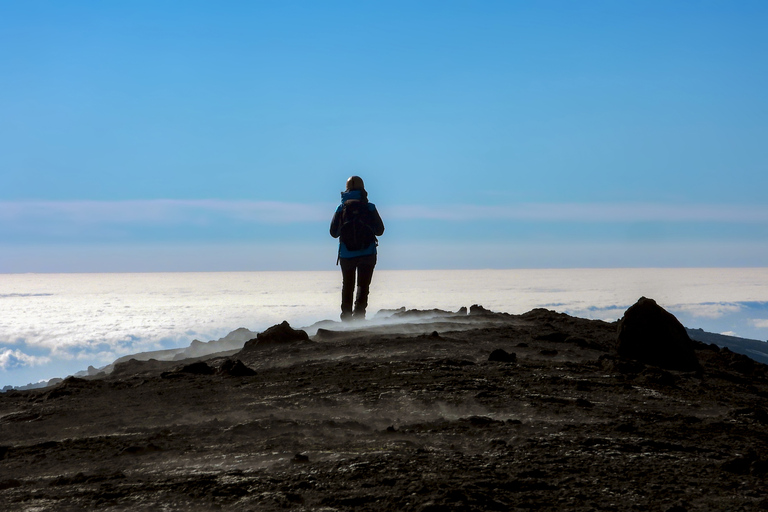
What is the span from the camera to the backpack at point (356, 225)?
16.0 metres

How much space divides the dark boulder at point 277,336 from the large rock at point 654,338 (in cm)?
512

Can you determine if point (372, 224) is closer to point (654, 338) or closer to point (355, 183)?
point (355, 183)

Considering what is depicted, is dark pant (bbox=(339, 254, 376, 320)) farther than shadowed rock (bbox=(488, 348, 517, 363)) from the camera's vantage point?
Yes

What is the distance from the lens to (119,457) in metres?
6.87

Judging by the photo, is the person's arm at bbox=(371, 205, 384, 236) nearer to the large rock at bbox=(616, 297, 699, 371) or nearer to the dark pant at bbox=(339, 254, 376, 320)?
the dark pant at bbox=(339, 254, 376, 320)

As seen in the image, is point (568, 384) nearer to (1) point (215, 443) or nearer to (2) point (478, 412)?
(2) point (478, 412)

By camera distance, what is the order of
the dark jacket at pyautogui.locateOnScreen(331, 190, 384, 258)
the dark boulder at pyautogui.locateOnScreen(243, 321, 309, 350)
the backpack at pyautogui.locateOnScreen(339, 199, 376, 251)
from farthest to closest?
the dark jacket at pyautogui.locateOnScreen(331, 190, 384, 258)
the backpack at pyautogui.locateOnScreen(339, 199, 376, 251)
the dark boulder at pyautogui.locateOnScreen(243, 321, 309, 350)

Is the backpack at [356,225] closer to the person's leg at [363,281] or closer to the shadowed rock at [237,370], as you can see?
the person's leg at [363,281]

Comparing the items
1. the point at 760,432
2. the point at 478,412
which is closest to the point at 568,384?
the point at 478,412

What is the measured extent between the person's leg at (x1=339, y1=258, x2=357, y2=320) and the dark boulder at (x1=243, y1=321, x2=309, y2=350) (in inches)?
118

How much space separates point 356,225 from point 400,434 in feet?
30.7

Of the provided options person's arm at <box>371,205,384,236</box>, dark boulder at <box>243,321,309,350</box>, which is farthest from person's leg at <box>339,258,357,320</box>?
dark boulder at <box>243,321,309,350</box>

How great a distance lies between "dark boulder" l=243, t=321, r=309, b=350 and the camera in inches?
527

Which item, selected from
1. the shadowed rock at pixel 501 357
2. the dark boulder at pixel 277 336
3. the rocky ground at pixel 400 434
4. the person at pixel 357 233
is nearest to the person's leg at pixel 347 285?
the person at pixel 357 233
